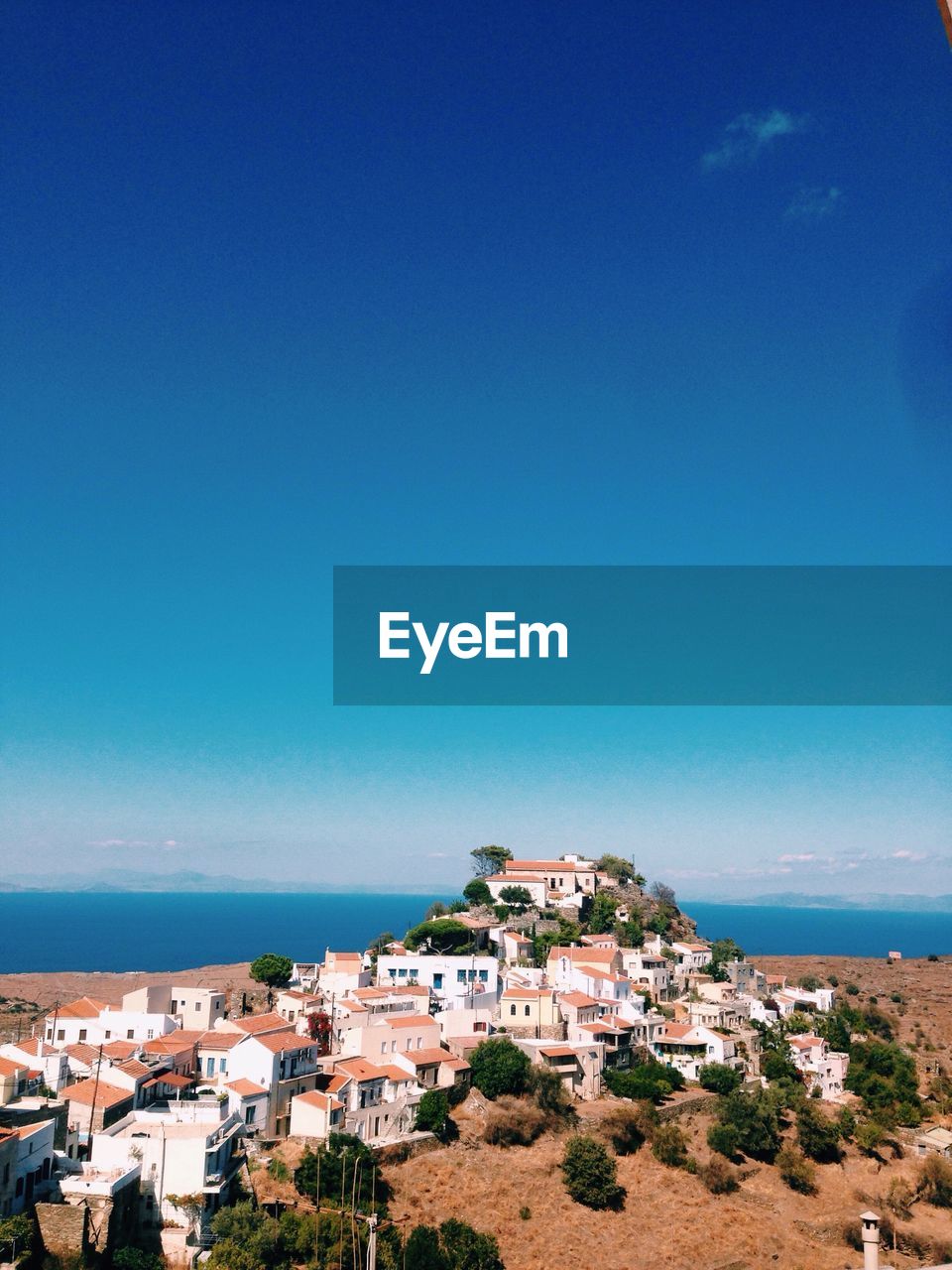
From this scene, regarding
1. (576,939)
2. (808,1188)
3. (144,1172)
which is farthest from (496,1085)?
(576,939)

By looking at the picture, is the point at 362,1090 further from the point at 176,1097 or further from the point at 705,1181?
the point at 705,1181

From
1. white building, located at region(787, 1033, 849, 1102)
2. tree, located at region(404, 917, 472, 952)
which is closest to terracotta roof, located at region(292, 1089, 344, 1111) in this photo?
tree, located at region(404, 917, 472, 952)

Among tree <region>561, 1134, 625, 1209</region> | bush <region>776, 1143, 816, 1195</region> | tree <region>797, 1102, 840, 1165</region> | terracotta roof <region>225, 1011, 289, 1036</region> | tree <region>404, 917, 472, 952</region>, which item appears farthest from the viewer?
tree <region>404, 917, 472, 952</region>

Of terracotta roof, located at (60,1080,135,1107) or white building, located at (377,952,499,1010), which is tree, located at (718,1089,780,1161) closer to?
white building, located at (377,952,499,1010)

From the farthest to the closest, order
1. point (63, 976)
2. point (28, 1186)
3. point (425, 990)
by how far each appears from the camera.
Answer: point (63, 976) → point (425, 990) → point (28, 1186)

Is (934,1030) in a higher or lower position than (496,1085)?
lower

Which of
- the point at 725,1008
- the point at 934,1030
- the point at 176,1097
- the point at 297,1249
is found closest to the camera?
the point at 297,1249

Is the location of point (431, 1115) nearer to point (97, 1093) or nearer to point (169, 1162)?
point (169, 1162)
